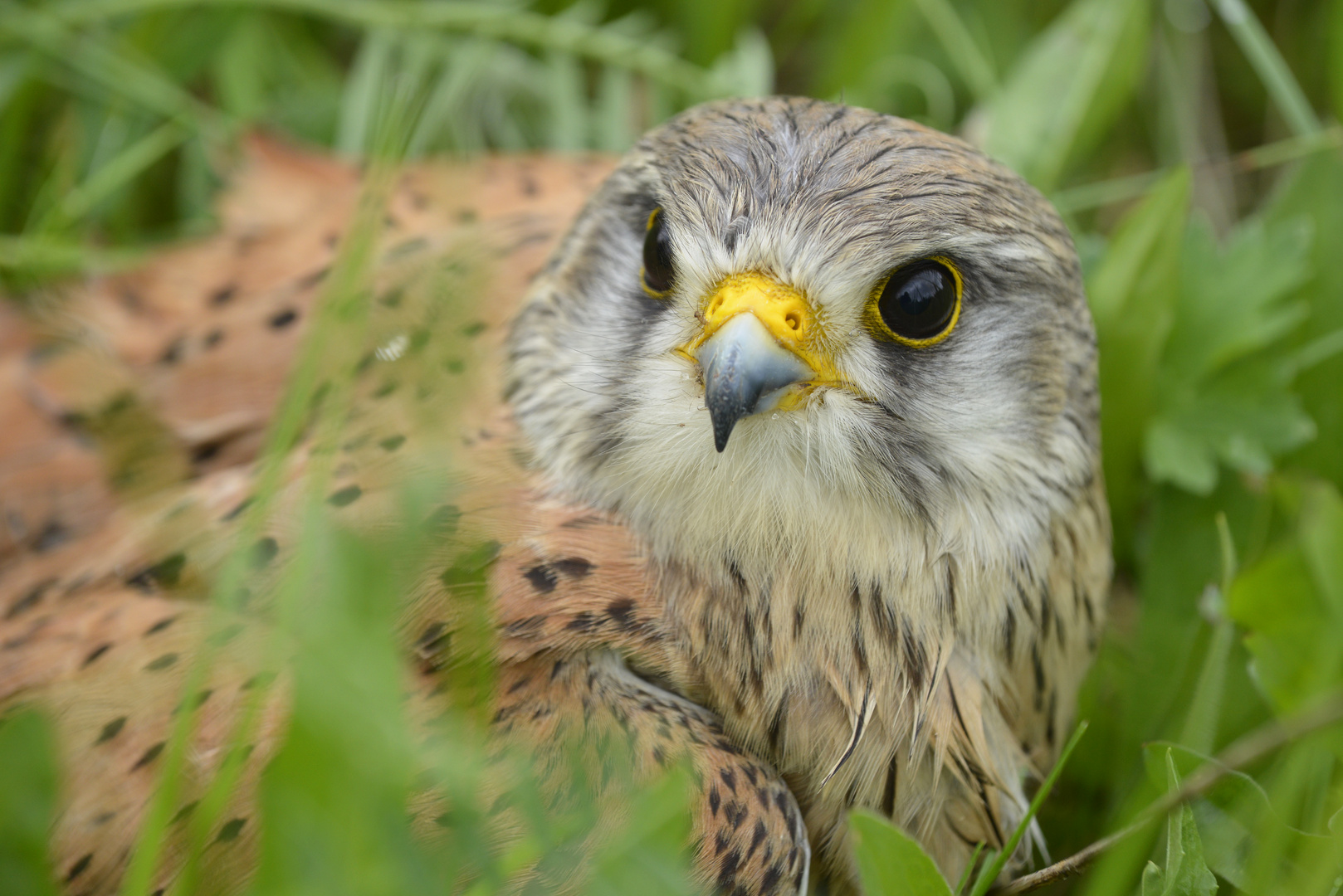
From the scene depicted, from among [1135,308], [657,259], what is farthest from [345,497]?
[1135,308]

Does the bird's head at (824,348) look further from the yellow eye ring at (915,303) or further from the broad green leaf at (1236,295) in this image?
the broad green leaf at (1236,295)

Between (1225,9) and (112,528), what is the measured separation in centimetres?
292

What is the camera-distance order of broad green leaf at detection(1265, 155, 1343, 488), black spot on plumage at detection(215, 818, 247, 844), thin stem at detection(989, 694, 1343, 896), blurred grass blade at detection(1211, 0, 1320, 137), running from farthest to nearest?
1. blurred grass blade at detection(1211, 0, 1320, 137)
2. broad green leaf at detection(1265, 155, 1343, 488)
3. black spot on plumage at detection(215, 818, 247, 844)
4. thin stem at detection(989, 694, 1343, 896)

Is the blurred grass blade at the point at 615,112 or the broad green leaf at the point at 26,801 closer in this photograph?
the broad green leaf at the point at 26,801

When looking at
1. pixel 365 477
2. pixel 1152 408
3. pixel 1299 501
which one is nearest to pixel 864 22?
pixel 1152 408

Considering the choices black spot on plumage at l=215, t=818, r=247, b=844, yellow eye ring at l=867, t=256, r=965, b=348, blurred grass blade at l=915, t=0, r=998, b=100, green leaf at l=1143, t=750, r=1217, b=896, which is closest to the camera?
green leaf at l=1143, t=750, r=1217, b=896

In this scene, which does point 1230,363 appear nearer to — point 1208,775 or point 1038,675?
point 1038,675

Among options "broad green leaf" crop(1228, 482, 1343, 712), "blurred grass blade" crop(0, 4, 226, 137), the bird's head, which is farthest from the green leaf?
"blurred grass blade" crop(0, 4, 226, 137)

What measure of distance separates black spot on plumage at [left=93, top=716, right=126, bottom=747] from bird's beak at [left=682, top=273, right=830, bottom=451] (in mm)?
1113

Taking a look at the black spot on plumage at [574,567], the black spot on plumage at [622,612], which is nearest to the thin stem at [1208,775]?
the black spot on plumage at [622,612]

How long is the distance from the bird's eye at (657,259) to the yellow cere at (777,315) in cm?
12

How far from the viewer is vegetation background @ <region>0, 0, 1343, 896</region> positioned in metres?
1.60

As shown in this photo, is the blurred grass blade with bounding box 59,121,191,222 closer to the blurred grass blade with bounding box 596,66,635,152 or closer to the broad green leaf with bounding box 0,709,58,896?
the blurred grass blade with bounding box 596,66,635,152

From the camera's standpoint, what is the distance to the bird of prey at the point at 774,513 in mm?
1876
